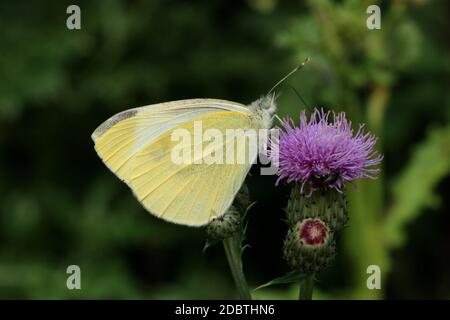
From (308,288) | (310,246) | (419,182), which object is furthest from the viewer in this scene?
(419,182)

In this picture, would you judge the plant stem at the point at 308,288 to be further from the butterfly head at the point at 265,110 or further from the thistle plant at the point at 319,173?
the butterfly head at the point at 265,110

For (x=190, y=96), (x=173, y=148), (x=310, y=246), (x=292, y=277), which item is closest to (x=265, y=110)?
(x=173, y=148)

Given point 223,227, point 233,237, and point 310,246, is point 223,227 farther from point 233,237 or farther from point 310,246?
point 310,246

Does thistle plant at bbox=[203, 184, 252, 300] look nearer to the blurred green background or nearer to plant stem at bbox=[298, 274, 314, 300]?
plant stem at bbox=[298, 274, 314, 300]

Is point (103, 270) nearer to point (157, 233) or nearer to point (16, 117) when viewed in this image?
point (157, 233)

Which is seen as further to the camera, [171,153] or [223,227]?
[171,153]

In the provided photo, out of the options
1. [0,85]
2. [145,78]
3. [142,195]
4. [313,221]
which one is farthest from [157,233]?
[313,221]

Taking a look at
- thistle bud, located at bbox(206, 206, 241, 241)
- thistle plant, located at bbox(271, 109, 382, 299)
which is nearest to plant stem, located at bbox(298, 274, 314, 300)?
thistle plant, located at bbox(271, 109, 382, 299)
